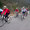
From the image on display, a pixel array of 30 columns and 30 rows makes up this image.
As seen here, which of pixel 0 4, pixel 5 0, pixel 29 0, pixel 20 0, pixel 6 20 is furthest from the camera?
pixel 29 0

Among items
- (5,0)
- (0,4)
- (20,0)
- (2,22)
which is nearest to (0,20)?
(2,22)

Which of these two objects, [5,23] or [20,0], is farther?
[20,0]

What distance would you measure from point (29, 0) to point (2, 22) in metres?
62.1

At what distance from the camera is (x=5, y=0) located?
1268 inches

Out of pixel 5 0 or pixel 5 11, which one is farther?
pixel 5 0

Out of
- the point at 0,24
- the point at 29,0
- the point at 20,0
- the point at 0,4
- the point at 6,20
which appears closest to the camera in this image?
the point at 0,24

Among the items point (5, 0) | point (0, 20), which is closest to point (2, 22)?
point (0, 20)

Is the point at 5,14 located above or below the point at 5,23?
above

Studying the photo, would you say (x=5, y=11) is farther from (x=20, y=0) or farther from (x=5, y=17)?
(x=20, y=0)

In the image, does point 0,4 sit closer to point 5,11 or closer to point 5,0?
point 5,0

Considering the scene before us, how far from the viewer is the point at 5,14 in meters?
9.26

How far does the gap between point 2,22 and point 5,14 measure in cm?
73

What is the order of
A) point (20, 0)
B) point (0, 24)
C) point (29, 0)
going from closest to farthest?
point (0, 24) < point (20, 0) < point (29, 0)

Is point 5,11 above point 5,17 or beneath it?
above
